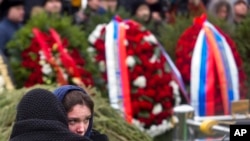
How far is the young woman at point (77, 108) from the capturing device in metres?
4.49

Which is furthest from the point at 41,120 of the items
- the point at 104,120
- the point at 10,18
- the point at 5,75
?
the point at 10,18

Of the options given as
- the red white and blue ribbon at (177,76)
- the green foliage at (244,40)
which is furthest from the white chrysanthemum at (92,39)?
the green foliage at (244,40)

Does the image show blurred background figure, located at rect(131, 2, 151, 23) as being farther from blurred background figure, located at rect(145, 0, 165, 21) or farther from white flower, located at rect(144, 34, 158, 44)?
white flower, located at rect(144, 34, 158, 44)

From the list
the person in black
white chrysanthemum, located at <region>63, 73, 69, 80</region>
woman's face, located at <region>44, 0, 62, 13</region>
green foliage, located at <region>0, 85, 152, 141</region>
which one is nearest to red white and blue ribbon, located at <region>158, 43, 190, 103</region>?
white chrysanthemum, located at <region>63, 73, 69, 80</region>

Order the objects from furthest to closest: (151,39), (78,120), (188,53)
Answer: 1. (188,53)
2. (151,39)
3. (78,120)

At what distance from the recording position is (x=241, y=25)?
33.4ft

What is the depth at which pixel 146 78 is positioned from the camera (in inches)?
364

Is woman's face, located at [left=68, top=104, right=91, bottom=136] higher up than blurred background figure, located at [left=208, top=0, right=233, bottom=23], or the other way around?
woman's face, located at [left=68, top=104, right=91, bottom=136]

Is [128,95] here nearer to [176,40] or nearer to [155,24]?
[176,40]

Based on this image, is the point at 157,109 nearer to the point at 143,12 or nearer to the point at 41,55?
the point at 41,55

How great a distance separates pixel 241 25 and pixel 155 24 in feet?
3.67

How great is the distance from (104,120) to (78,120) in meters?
1.57

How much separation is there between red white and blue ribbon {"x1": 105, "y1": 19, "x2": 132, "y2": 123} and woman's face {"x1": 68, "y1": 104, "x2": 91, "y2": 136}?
426 cm

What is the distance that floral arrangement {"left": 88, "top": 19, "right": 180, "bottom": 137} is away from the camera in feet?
29.9
